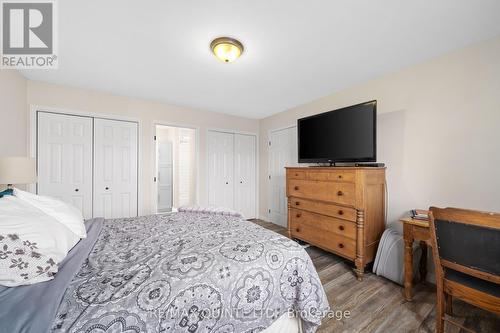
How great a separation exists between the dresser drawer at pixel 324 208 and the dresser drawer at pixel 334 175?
33 centimetres

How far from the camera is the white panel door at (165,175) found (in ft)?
17.1

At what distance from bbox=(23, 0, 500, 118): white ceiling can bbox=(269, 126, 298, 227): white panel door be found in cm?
128

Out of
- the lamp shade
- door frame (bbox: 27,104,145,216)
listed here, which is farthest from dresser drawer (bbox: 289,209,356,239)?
the lamp shade

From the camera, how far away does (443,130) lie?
6.60ft

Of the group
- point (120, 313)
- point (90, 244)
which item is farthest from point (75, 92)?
point (120, 313)

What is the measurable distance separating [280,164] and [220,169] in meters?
1.31

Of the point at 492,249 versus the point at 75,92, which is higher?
the point at 75,92

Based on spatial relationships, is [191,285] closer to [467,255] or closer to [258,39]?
[467,255]

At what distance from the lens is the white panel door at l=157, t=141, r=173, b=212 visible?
5.21 metres

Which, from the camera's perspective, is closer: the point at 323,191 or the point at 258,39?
the point at 258,39

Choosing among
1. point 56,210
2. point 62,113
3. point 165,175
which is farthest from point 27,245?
point 165,175

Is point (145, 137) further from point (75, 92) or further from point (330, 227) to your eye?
point (330, 227)

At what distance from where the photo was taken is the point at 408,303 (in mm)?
1751

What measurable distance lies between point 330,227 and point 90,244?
239 centimetres
